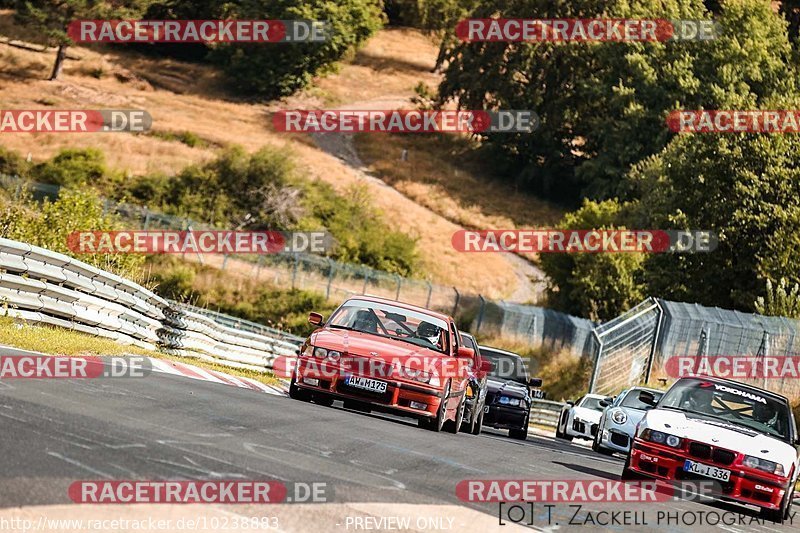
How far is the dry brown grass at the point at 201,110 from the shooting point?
71562 millimetres

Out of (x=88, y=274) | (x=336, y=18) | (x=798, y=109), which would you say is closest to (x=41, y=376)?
(x=88, y=274)

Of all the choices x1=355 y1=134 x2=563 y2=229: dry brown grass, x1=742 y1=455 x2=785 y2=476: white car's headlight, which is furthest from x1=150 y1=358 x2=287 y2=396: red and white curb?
x1=355 y1=134 x2=563 y2=229: dry brown grass

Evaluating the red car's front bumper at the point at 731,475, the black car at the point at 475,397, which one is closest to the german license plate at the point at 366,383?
the black car at the point at 475,397

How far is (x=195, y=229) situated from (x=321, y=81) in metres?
51.7

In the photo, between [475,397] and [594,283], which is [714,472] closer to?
[475,397]

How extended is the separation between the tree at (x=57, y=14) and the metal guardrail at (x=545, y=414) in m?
60.0

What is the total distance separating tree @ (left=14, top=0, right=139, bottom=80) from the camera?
8644cm

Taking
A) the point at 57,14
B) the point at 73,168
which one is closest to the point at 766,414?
the point at 73,168

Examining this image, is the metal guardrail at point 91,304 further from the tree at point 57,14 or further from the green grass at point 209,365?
the tree at point 57,14

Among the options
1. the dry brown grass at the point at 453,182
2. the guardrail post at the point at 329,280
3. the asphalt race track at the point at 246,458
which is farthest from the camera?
the dry brown grass at the point at 453,182

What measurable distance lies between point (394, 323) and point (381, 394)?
155 centimetres

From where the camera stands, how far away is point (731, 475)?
13.4 metres

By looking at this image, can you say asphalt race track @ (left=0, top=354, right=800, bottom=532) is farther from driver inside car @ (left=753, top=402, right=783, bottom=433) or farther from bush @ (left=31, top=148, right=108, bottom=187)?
bush @ (left=31, top=148, right=108, bottom=187)

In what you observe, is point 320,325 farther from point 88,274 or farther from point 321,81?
point 321,81
